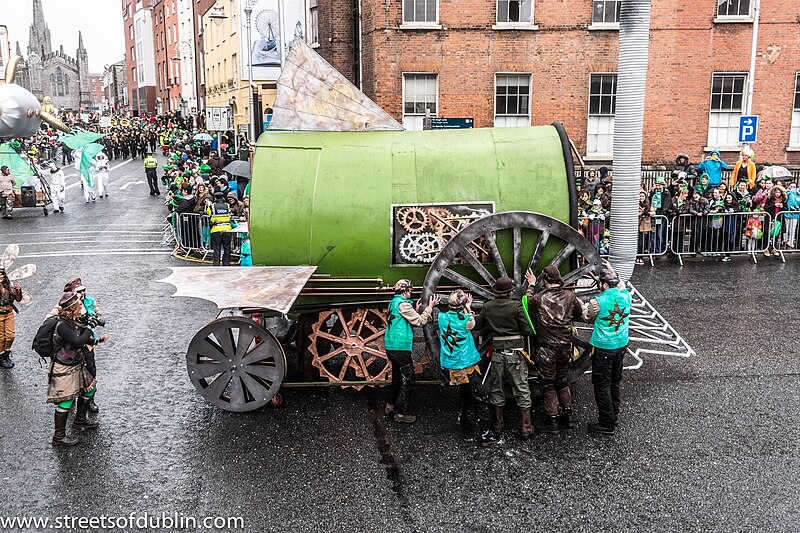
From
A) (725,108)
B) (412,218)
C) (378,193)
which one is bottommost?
(412,218)

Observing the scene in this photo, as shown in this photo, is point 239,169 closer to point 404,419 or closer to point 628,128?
point 628,128

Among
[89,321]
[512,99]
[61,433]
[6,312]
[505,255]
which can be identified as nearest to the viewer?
Answer: [61,433]

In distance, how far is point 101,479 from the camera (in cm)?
685

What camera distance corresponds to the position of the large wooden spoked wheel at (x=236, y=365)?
8023mm

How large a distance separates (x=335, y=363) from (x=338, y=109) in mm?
3393

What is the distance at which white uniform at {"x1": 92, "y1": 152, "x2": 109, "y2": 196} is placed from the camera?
25734 millimetres

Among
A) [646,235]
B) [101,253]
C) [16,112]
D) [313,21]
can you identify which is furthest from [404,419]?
[313,21]

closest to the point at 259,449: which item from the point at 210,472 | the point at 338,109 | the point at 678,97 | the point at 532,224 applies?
the point at 210,472

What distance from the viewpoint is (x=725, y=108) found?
74.9 ft

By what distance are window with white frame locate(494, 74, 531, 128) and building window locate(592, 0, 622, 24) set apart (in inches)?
104

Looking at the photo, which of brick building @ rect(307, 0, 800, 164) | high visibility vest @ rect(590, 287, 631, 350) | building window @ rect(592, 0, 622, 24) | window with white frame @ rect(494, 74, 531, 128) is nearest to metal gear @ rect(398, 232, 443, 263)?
high visibility vest @ rect(590, 287, 631, 350)

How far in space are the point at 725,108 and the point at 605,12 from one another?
4.89 m

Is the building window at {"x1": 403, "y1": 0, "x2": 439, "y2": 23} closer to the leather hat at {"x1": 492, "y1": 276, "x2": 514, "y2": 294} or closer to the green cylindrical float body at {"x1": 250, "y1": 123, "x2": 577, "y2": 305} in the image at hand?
the green cylindrical float body at {"x1": 250, "y1": 123, "x2": 577, "y2": 305}

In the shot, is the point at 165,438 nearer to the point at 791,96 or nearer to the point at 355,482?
the point at 355,482
